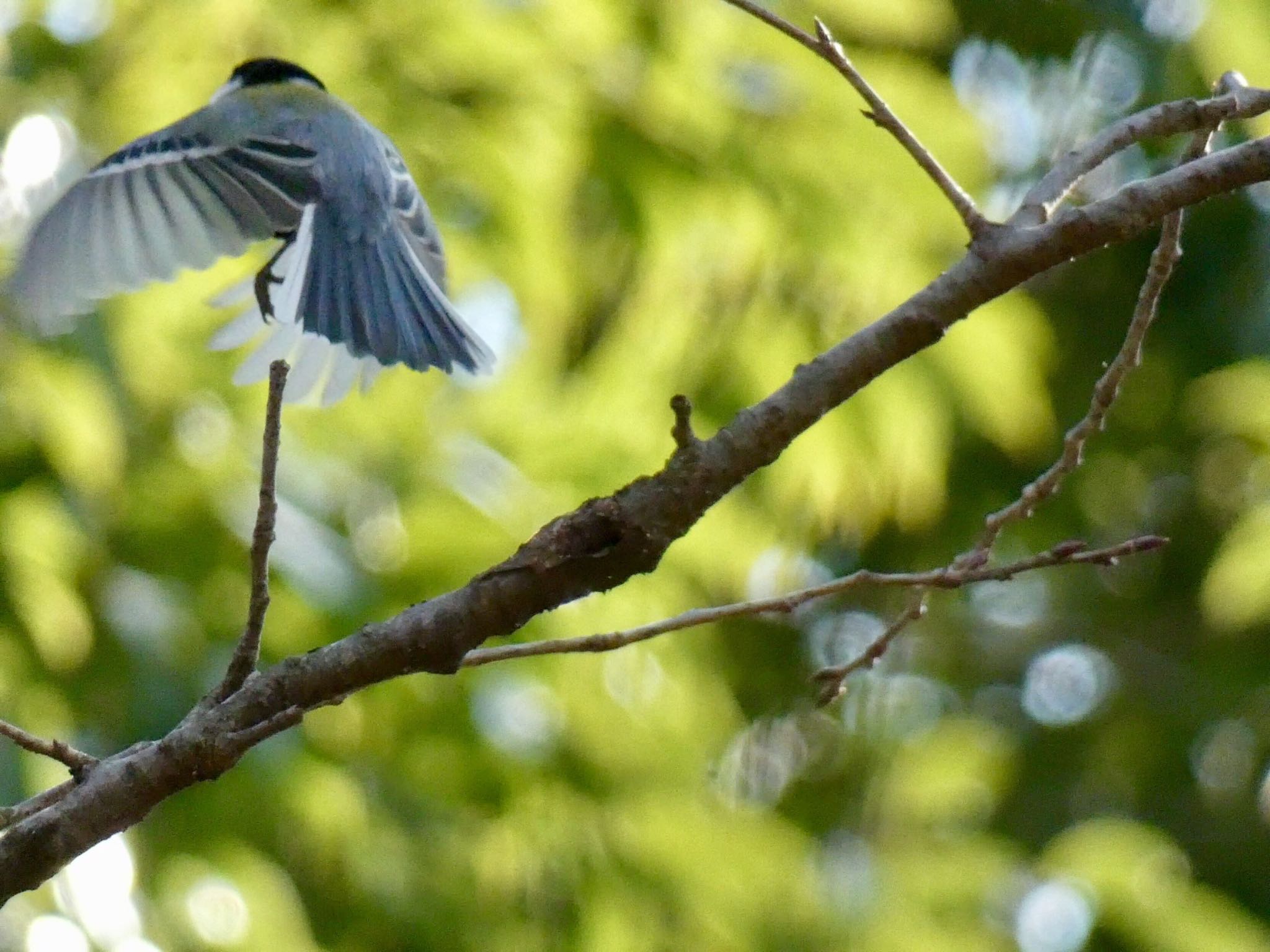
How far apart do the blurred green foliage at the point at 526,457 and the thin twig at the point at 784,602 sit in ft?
3.23

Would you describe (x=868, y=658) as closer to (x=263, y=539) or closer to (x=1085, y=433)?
(x=1085, y=433)

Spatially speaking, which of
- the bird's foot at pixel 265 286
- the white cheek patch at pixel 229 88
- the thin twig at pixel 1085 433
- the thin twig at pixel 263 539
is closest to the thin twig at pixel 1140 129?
the thin twig at pixel 1085 433

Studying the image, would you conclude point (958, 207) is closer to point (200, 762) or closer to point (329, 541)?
point (200, 762)

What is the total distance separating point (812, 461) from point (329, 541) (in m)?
0.76

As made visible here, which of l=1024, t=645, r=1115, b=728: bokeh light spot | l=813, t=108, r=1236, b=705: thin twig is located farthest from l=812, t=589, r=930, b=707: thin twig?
l=1024, t=645, r=1115, b=728: bokeh light spot

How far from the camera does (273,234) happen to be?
199 cm

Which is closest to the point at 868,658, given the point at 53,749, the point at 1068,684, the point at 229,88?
the point at 53,749

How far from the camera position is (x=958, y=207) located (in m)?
1.15

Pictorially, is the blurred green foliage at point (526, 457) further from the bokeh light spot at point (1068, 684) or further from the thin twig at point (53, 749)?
the bokeh light spot at point (1068, 684)

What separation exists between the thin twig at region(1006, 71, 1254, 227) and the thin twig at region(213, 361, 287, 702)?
576mm

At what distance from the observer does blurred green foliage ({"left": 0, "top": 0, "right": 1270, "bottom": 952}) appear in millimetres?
2244

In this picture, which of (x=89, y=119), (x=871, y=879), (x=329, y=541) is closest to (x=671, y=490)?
(x=329, y=541)

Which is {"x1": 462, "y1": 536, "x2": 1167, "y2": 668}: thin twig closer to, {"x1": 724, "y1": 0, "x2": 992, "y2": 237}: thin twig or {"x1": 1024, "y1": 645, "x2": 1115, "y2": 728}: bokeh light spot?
{"x1": 724, "y1": 0, "x2": 992, "y2": 237}: thin twig

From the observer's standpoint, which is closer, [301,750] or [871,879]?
[301,750]
